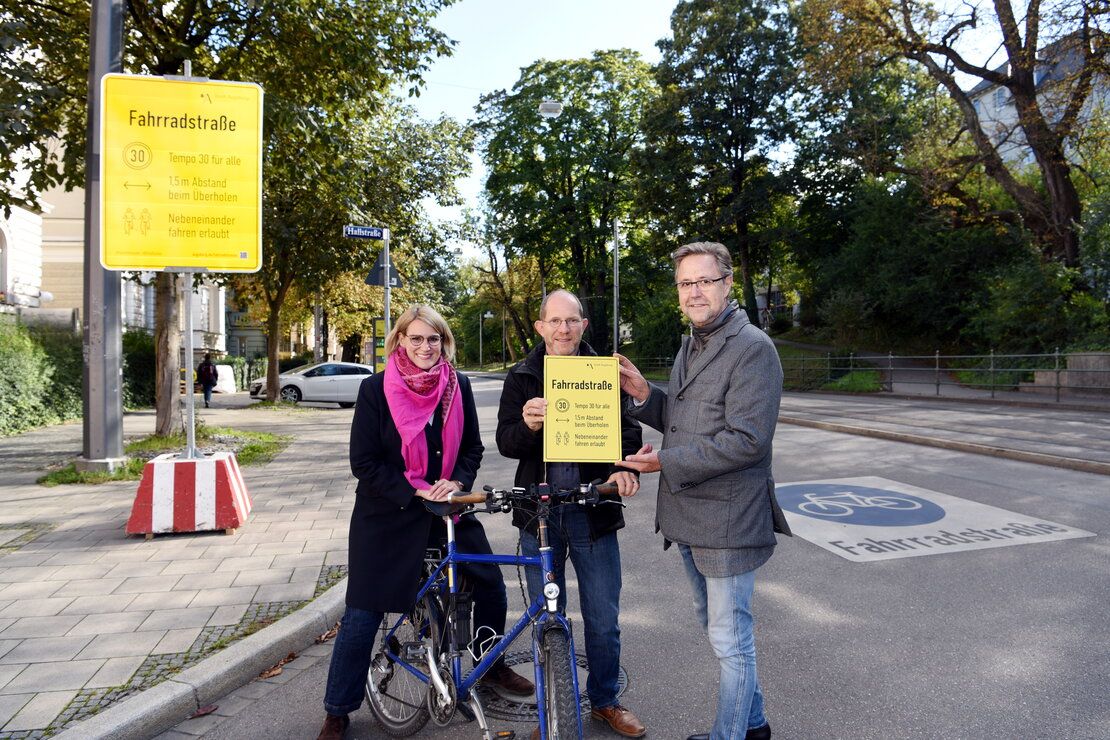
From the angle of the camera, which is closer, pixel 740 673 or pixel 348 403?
pixel 740 673

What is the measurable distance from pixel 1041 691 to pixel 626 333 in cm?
4412

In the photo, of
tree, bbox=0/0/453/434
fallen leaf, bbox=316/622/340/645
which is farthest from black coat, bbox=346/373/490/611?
tree, bbox=0/0/453/434

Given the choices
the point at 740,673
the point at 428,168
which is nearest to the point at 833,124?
the point at 428,168

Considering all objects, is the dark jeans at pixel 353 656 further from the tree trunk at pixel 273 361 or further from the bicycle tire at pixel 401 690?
the tree trunk at pixel 273 361

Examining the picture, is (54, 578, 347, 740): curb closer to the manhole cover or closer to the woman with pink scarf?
the woman with pink scarf

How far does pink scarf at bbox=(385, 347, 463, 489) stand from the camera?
124 inches

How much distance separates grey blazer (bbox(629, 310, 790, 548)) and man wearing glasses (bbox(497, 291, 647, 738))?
38 centimetres

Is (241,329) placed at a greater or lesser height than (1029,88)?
lesser

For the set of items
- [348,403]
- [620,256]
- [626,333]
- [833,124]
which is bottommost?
[348,403]

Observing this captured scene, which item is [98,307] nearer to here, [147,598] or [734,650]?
[147,598]

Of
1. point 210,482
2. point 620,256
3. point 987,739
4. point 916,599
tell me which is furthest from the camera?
point 620,256

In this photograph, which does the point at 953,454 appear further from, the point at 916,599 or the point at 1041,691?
the point at 1041,691

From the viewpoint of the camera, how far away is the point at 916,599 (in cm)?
480

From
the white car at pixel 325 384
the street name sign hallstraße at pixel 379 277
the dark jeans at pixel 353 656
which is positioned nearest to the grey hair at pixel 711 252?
the dark jeans at pixel 353 656
